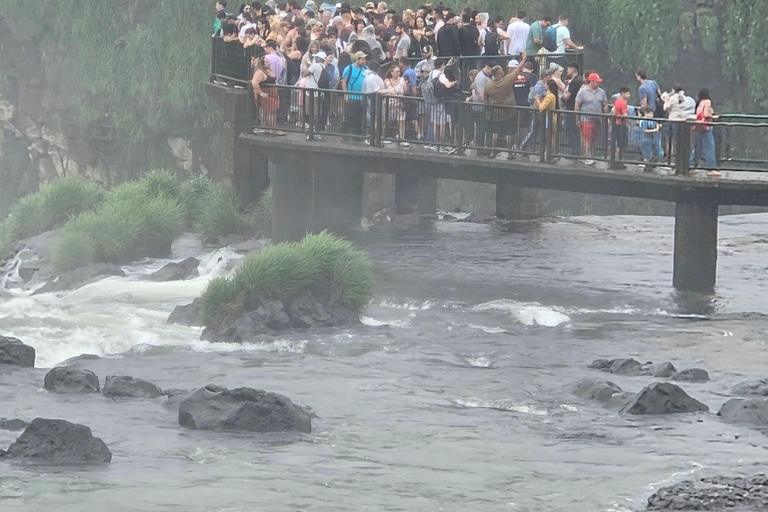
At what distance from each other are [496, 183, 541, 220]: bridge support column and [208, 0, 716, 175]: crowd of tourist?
3.73 metres

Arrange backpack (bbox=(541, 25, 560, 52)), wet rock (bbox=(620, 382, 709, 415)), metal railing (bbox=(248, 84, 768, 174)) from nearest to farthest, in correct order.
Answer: wet rock (bbox=(620, 382, 709, 415)), metal railing (bbox=(248, 84, 768, 174)), backpack (bbox=(541, 25, 560, 52))

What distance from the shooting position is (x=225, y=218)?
31719 mm

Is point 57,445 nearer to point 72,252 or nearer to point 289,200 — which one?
point 72,252

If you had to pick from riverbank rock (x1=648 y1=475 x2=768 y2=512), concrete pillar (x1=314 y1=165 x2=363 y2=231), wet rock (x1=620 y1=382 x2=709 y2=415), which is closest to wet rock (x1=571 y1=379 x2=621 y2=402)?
wet rock (x1=620 y1=382 x2=709 y2=415)

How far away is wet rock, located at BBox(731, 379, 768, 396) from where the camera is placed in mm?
18484

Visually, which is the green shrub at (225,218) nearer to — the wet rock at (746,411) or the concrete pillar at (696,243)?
the concrete pillar at (696,243)

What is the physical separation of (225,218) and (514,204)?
6114mm

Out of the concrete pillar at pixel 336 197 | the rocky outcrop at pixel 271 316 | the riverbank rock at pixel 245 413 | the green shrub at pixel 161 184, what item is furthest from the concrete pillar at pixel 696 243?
the green shrub at pixel 161 184

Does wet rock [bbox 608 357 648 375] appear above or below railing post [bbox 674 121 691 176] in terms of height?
below

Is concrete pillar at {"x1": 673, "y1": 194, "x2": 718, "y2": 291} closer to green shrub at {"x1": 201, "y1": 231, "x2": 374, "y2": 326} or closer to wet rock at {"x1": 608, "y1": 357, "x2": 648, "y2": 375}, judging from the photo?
green shrub at {"x1": 201, "y1": 231, "x2": 374, "y2": 326}

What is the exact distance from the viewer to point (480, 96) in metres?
26.5

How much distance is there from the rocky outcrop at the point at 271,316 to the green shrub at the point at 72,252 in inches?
282

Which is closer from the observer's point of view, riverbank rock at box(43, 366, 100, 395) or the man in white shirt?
riverbank rock at box(43, 366, 100, 395)

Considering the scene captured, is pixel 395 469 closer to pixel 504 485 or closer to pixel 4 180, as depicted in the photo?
pixel 504 485
